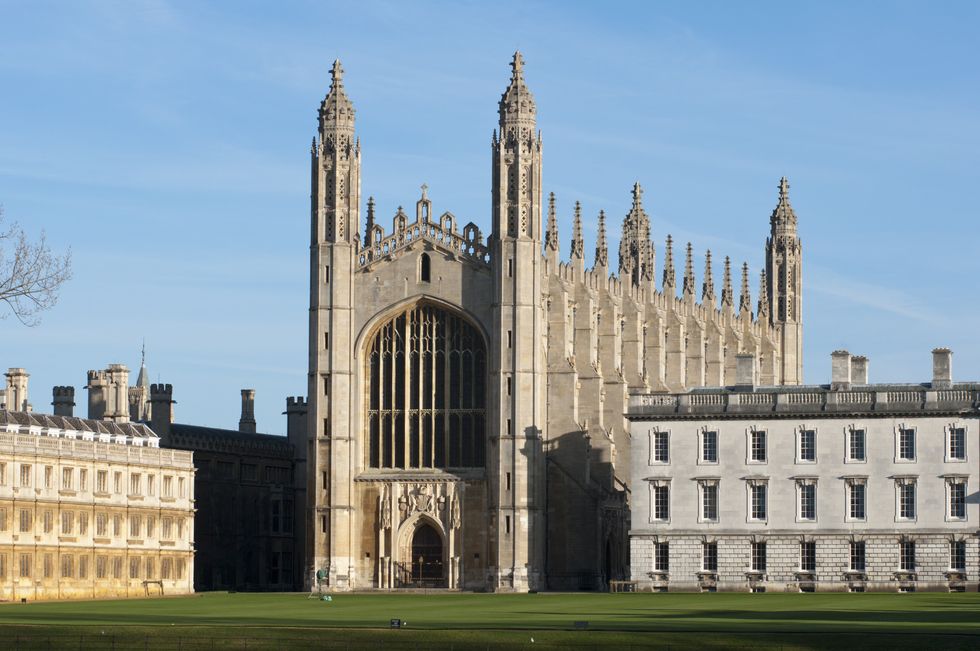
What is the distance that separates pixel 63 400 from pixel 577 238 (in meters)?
31.0

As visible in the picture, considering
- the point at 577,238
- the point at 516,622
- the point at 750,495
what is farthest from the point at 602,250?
the point at 516,622

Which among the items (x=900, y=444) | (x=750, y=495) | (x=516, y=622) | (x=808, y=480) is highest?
(x=900, y=444)

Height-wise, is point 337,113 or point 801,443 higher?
point 337,113

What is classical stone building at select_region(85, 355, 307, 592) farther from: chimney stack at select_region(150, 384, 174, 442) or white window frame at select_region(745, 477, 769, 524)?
white window frame at select_region(745, 477, 769, 524)

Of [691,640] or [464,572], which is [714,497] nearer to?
[464,572]

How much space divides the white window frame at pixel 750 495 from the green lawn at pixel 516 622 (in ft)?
20.4

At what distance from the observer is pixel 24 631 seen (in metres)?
62.5

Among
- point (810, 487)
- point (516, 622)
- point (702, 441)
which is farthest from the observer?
point (702, 441)

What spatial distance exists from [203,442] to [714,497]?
116 ft

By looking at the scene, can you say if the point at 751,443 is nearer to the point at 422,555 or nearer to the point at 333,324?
the point at 422,555

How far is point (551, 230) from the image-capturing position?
11538cm

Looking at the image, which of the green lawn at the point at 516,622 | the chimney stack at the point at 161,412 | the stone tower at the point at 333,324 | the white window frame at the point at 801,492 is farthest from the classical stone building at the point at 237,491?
the white window frame at the point at 801,492

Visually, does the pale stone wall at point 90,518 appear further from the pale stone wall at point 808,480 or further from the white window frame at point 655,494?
the white window frame at point 655,494


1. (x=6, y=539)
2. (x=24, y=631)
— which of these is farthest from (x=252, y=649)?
(x=6, y=539)
